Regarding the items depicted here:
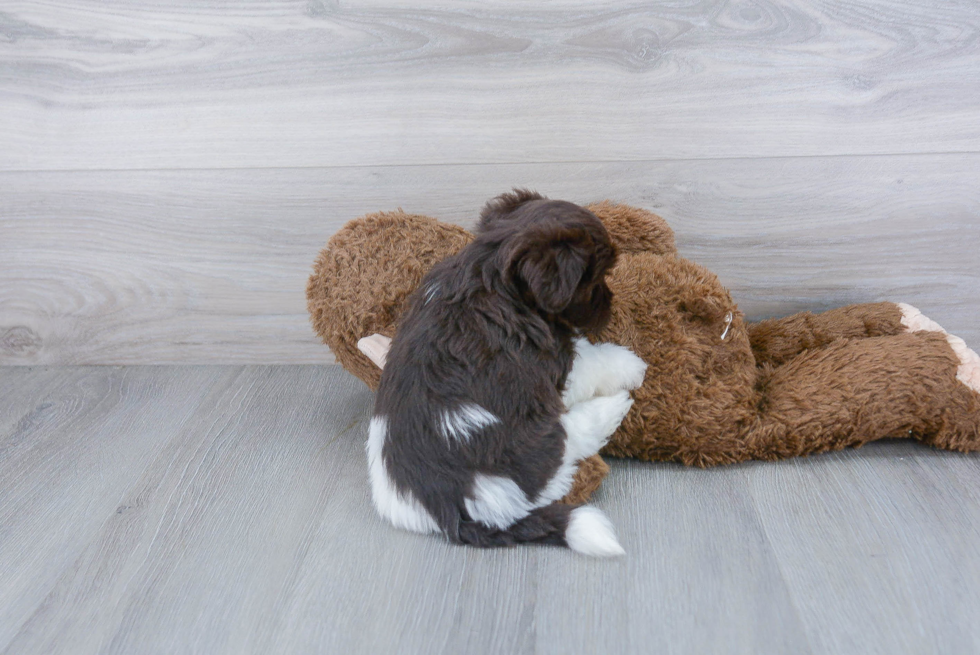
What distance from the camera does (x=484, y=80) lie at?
56.2 inches

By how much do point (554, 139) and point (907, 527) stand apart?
0.92m

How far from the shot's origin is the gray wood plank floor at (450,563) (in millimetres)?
936

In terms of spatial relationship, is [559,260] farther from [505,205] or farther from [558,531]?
[558,531]

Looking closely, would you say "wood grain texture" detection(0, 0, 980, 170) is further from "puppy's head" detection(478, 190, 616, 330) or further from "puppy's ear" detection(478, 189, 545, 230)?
"puppy's head" detection(478, 190, 616, 330)

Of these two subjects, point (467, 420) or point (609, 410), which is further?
point (609, 410)

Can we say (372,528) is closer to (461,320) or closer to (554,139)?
(461,320)

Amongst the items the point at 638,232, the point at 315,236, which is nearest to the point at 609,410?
the point at 638,232

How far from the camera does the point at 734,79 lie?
4.54 feet

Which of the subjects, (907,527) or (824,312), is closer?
(907,527)

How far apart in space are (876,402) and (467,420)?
2.28 ft

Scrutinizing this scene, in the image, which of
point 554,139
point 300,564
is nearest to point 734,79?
point 554,139

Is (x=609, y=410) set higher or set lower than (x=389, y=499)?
higher

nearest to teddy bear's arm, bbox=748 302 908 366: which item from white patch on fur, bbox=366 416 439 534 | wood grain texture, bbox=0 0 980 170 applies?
wood grain texture, bbox=0 0 980 170

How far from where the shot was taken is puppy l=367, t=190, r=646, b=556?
102 cm
